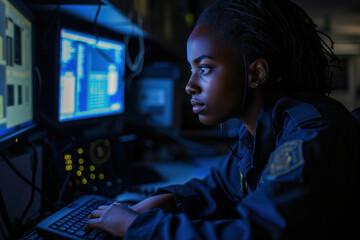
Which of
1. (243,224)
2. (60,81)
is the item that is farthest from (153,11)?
(243,224)

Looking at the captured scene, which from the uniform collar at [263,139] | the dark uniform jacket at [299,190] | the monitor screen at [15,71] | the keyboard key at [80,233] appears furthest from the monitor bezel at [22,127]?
the uniform collar at [263,139]

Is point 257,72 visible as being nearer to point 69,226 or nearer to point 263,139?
point 263,139

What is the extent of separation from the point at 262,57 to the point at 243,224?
0.36m

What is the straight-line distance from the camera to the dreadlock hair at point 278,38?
0.66 meters

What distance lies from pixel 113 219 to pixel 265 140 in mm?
320

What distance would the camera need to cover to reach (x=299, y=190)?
1.46 feet

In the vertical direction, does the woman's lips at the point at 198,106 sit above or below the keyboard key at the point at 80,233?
above

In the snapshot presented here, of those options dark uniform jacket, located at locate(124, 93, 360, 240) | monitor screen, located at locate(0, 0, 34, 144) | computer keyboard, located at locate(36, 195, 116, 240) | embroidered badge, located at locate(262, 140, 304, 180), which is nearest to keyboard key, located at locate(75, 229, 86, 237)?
computer keyboard, located at locate(36, 195, 116, 240)

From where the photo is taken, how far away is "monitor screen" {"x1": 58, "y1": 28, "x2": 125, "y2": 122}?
3.26ft

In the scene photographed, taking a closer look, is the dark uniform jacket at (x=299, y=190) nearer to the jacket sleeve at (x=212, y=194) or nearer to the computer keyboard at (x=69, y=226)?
the computer keyboard at (x=69, y=226)

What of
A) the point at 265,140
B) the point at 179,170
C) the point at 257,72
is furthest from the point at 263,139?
the point at 179,170

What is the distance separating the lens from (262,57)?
2.19ft

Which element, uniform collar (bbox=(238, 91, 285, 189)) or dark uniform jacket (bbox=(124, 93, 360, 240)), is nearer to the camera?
dark uniform jacket (bbox=(124, 93, 360, 240))

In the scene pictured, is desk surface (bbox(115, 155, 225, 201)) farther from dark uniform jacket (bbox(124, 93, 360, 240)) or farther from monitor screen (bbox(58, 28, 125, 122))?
dark uniform jacket (bbox(124, 93, 360, 240))
